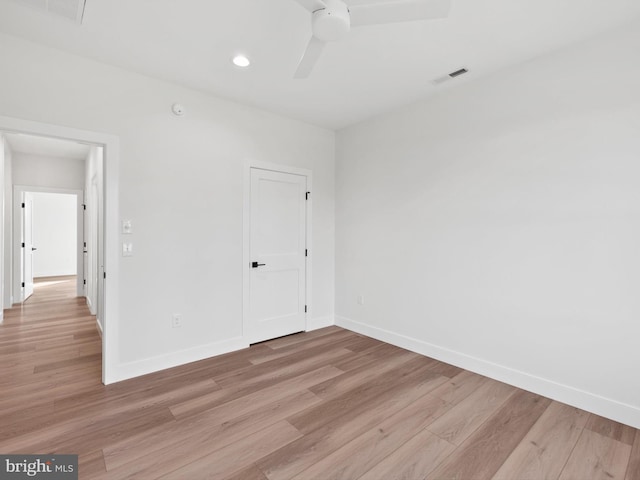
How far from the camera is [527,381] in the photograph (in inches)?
102

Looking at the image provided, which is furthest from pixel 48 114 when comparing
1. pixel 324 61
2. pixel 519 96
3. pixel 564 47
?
pixel 564 47

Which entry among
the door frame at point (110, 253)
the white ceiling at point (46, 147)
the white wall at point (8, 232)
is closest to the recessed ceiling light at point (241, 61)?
the door frame at point (110, 253)

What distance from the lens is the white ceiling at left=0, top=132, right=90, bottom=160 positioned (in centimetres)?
500

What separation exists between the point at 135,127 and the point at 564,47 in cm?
365

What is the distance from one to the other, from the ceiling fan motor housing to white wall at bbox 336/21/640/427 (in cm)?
189

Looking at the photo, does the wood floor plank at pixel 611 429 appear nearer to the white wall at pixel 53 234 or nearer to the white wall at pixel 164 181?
the white wall at pixel 164 181

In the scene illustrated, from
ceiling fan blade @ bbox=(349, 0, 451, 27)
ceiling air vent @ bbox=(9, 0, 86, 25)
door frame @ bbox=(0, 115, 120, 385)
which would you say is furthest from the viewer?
door frame @ bbox=(0, 115, 120, 385)

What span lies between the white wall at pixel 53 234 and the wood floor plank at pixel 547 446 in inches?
440

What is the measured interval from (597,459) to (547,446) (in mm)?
239

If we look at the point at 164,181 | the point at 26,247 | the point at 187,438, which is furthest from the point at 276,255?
the point at 26,247

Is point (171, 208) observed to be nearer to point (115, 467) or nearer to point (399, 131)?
point (115, 467)

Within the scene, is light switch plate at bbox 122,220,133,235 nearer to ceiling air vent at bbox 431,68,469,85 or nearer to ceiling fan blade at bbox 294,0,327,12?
ceiling fan blade at bbox 294,0,327,12

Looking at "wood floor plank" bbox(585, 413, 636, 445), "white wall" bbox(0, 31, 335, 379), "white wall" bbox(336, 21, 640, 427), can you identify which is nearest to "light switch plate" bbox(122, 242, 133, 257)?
"white wall" bbox(0, 31, 335, 379)

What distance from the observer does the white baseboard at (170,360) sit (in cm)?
274
